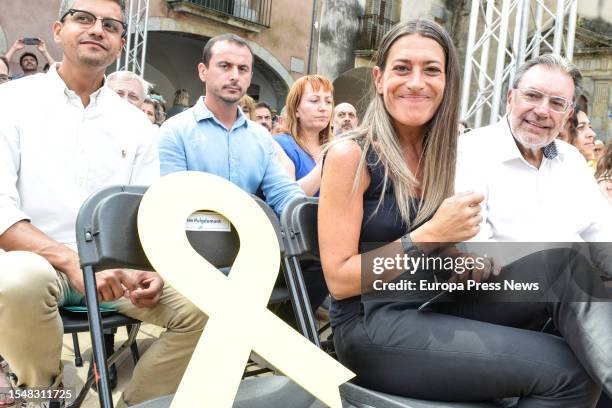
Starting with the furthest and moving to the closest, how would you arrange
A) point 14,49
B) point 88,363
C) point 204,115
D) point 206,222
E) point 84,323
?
point 14,49 < point 204,115 < point 88,363 < point 84,323 < point 206,222

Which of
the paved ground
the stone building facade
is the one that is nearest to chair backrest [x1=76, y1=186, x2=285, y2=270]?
the paved ground

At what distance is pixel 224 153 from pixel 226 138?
0.29 ft

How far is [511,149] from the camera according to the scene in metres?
2.11

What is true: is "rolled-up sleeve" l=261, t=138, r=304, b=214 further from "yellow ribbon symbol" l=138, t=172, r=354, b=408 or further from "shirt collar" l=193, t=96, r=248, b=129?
"yellow ribbon symbol" l=138, t=172, r=354, b=408

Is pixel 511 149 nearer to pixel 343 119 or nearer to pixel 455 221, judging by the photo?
pixel 455 221

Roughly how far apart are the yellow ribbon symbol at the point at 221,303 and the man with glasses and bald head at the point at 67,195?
1.44 feet

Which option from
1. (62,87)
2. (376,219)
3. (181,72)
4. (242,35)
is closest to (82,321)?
(62,87)

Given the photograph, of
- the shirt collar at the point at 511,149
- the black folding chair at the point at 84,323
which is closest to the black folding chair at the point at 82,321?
the black folding chair at the point at 84,323

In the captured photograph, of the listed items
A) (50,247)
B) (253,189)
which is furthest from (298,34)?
(50,247)

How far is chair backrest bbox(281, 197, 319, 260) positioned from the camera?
5.30 ft

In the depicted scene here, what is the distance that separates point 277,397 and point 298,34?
12.6m

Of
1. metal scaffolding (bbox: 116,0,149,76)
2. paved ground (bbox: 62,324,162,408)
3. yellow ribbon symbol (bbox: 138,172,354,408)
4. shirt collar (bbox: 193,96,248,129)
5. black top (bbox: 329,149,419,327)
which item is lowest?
paved ground (bbox: 62,324,162,408)

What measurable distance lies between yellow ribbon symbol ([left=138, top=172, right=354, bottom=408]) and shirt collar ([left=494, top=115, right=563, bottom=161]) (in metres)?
1.12

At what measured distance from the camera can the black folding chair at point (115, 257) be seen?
4.11ft
